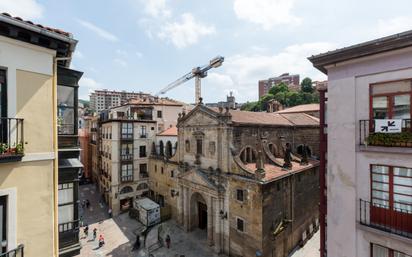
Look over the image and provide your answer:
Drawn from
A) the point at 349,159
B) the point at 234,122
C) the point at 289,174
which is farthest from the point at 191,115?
the point at 349,159

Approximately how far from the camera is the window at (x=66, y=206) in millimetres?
6992

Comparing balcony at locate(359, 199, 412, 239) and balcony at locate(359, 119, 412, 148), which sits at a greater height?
balcony at locate(359, 119, 412, 148)

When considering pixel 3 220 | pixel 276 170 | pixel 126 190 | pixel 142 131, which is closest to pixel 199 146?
pixel 276 170

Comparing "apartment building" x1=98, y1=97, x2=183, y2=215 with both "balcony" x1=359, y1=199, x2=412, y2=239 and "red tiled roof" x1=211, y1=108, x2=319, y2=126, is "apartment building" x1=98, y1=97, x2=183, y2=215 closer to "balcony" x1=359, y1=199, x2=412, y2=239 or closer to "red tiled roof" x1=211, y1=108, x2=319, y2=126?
"red tiled roof" x1=211, y1=108, x2=319, y2=126

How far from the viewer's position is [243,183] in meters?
18.9

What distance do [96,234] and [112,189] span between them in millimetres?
6358

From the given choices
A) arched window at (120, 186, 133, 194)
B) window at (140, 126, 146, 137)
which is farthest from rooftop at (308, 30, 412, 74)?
arched window at (120, 186, 133, 194)

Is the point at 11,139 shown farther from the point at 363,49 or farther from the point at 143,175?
the point at 143,175

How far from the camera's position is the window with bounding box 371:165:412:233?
268 inches

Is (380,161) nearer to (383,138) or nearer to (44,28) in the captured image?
(383,138)

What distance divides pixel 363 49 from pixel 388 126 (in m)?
2.67

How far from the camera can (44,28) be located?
5.54 metres

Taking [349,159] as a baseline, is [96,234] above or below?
below

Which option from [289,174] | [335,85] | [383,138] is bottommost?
[289,174]
